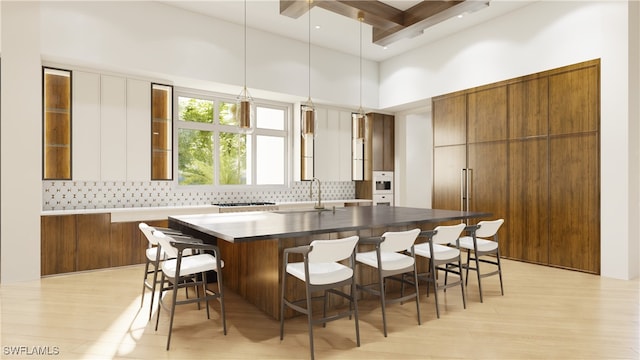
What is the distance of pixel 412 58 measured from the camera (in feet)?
23.2

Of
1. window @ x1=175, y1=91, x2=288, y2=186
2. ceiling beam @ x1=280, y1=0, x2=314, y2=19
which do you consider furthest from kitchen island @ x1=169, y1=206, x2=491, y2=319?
window @ x1=175, y1=91, x2=288, y2=186

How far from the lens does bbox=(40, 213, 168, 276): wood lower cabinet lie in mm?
4520

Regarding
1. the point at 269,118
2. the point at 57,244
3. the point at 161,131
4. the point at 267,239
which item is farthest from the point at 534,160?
the point at 57,244

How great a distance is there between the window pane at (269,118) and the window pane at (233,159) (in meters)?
0.47

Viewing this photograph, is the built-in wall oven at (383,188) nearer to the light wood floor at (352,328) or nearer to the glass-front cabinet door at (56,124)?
the light wood floor at (352,328)

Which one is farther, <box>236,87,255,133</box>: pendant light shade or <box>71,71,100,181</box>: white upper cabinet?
<box>71,71,100,181</box>: white upper cabinet

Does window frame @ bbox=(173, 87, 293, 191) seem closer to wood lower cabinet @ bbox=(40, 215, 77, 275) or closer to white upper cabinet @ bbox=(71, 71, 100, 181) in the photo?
white upper cabinet @ bbox=(71, 71, 100, 181)

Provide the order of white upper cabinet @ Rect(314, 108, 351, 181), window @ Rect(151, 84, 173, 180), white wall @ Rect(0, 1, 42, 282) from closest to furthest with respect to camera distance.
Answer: white wall @ Rect(0, 1, 42, 282), window @ Rect(151, 84, 173, 180), white upper cabinet @ Rect(314, 108, 351, 181)

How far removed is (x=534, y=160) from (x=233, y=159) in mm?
4926

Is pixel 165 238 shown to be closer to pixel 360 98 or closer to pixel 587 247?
pixel 587 247

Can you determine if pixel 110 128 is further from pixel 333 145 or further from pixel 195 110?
pixel 333 145

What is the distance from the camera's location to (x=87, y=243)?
473cm

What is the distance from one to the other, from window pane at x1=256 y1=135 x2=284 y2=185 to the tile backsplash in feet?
0.82

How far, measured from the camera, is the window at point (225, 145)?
20.2 ft
